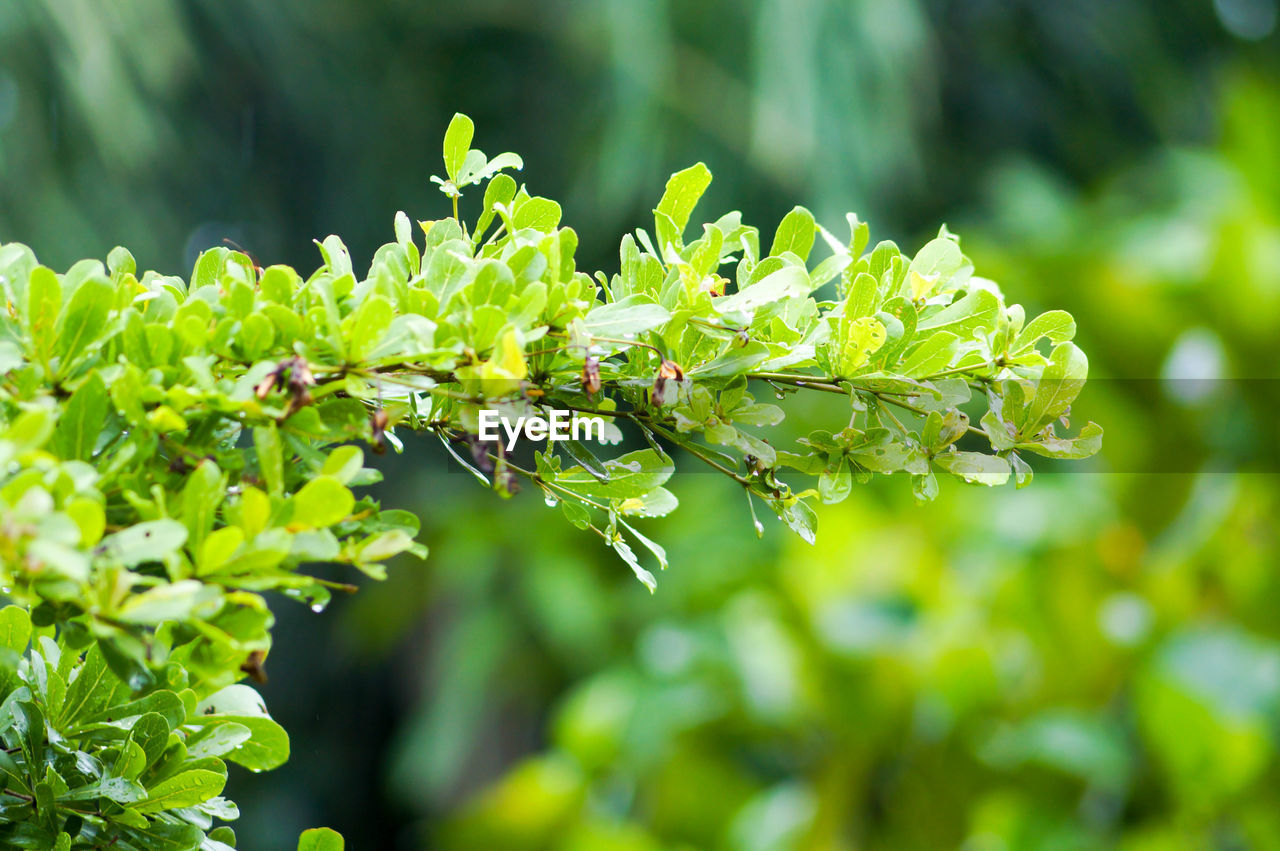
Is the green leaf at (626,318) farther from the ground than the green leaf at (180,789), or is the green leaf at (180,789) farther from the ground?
the green leaf at (626,318)

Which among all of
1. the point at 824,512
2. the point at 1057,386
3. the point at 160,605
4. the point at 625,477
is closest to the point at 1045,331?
the point at 1057,386

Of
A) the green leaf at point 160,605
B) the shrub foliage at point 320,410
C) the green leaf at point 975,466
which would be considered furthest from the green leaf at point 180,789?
the green leaf at point 975,466

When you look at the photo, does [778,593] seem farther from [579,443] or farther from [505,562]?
[579,443]

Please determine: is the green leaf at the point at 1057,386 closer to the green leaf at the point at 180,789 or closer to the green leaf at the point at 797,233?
the green leaf at the point at 797,233

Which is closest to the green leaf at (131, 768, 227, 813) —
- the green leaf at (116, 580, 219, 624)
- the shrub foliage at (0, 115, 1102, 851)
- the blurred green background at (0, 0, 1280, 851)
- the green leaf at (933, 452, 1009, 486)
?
the shrub foliage at (0, 115, 1102, 851)

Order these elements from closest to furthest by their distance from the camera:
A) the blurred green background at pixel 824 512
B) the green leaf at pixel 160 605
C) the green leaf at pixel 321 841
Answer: the green leaf at pixel 160 605 → the green leaf at pixel 321 841 → the blurred green background at pixel 824 512

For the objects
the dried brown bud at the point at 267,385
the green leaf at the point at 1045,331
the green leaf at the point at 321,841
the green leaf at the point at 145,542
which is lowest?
the green leaf at the point at 321,841

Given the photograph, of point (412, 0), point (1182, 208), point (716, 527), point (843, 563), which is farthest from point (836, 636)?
point (412, 0)
